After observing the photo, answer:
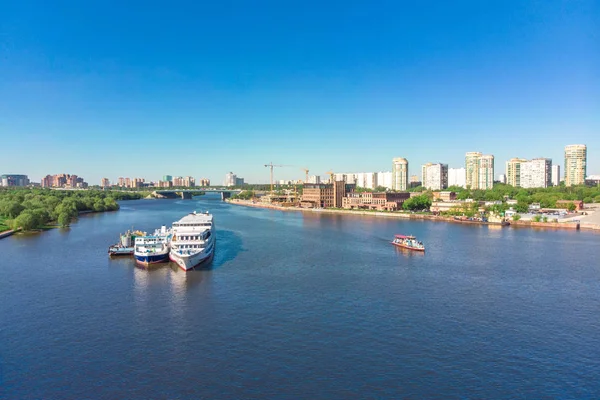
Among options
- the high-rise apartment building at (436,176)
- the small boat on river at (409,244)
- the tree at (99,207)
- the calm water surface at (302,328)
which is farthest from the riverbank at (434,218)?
the high-rise apartment building at (436,176)

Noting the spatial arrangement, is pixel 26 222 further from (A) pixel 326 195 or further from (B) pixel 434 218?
(A) pixel 326 195

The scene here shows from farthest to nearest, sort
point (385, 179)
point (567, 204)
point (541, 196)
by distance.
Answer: point (385, 179), point (541, 196), point (567, 204)

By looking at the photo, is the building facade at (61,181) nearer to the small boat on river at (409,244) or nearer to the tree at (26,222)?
the tree at (26,222)

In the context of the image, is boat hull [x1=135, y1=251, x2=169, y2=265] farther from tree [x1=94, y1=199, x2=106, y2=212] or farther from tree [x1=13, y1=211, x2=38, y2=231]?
tree [x1=94, y1=199, x2=106, y2=212]

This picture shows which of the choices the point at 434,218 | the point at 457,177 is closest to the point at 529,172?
the point at 457,177

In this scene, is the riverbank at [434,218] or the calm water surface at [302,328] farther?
the riverbank at [434,218]

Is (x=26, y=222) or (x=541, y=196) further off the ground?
(x=541, y=196)
